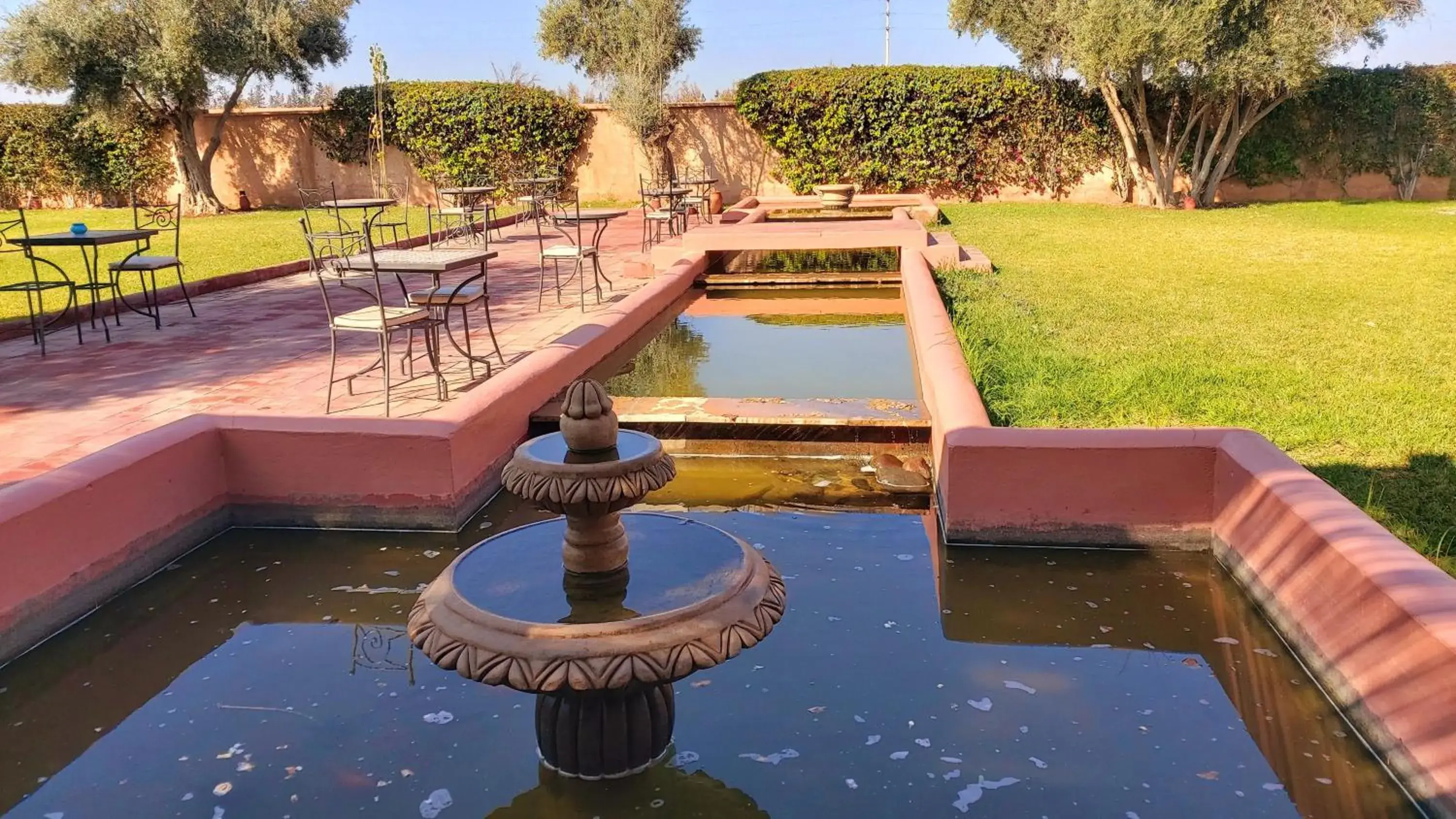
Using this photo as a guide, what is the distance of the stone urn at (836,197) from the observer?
14.9 metres

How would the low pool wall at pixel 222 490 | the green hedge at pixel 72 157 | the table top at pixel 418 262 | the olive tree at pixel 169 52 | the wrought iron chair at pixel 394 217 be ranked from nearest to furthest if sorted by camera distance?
1. the low pool wall at pixel 222 490
2. the table top at pixel 418 262
3. the wrought iron chair at pixel 394 217
4. the olive tree at pixel 169 52
5. the green hedge at pixel 72 157

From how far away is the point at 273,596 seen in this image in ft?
10.3

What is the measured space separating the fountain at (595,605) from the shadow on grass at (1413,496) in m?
2.15

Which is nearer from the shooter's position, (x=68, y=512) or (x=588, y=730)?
(x=588, y=730)

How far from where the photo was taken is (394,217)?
15250 mm

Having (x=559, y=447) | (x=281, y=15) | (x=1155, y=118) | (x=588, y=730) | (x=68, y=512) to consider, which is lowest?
(x=588, y=730)

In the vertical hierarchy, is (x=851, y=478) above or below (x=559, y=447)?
below

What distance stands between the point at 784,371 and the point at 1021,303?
2205mm

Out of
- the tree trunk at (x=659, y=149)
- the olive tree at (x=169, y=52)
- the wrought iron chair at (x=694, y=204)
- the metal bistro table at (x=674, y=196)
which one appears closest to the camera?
the metal bistro table at (x=674, y=196)

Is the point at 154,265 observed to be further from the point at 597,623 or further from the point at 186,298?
the point at 597,623

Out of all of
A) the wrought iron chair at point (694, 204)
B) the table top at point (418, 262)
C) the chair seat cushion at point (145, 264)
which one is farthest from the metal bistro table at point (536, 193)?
the table top at point (418, 262)

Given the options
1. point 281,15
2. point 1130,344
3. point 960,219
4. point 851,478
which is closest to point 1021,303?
point 1130,344

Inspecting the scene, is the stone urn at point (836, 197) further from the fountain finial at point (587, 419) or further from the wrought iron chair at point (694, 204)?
the fountain finial at point (587, 419)

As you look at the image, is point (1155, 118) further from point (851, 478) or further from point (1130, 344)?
point (851, 478)
